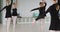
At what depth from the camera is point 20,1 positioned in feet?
59.0

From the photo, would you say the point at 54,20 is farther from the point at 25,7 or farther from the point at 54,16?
the point at 25,7

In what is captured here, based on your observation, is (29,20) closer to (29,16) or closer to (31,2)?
(29,16)

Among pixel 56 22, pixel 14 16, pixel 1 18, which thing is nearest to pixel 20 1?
pixel 1 18

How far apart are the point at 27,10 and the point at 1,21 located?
2.73 metres

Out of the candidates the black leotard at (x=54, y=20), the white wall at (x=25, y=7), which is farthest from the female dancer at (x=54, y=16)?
the white wall at (x=25, y=7)

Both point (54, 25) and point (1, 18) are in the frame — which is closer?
point (54, 25)

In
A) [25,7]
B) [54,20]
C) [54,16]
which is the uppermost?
[25,7]

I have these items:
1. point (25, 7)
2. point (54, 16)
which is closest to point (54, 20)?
point (54, 16)

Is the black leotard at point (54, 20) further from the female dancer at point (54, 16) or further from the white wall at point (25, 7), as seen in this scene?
the white wall at point (25, 7)

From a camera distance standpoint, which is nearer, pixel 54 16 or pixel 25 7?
pixel 54 16

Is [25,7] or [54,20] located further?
[25,7]

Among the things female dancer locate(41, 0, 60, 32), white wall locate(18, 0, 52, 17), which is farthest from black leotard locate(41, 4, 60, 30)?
white wall locate(18, 0, 52, 17)

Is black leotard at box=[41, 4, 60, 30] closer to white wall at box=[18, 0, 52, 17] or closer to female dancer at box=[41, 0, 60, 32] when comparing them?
female dancer at box=[41, 0, 60, 32]

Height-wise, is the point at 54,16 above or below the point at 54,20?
above
